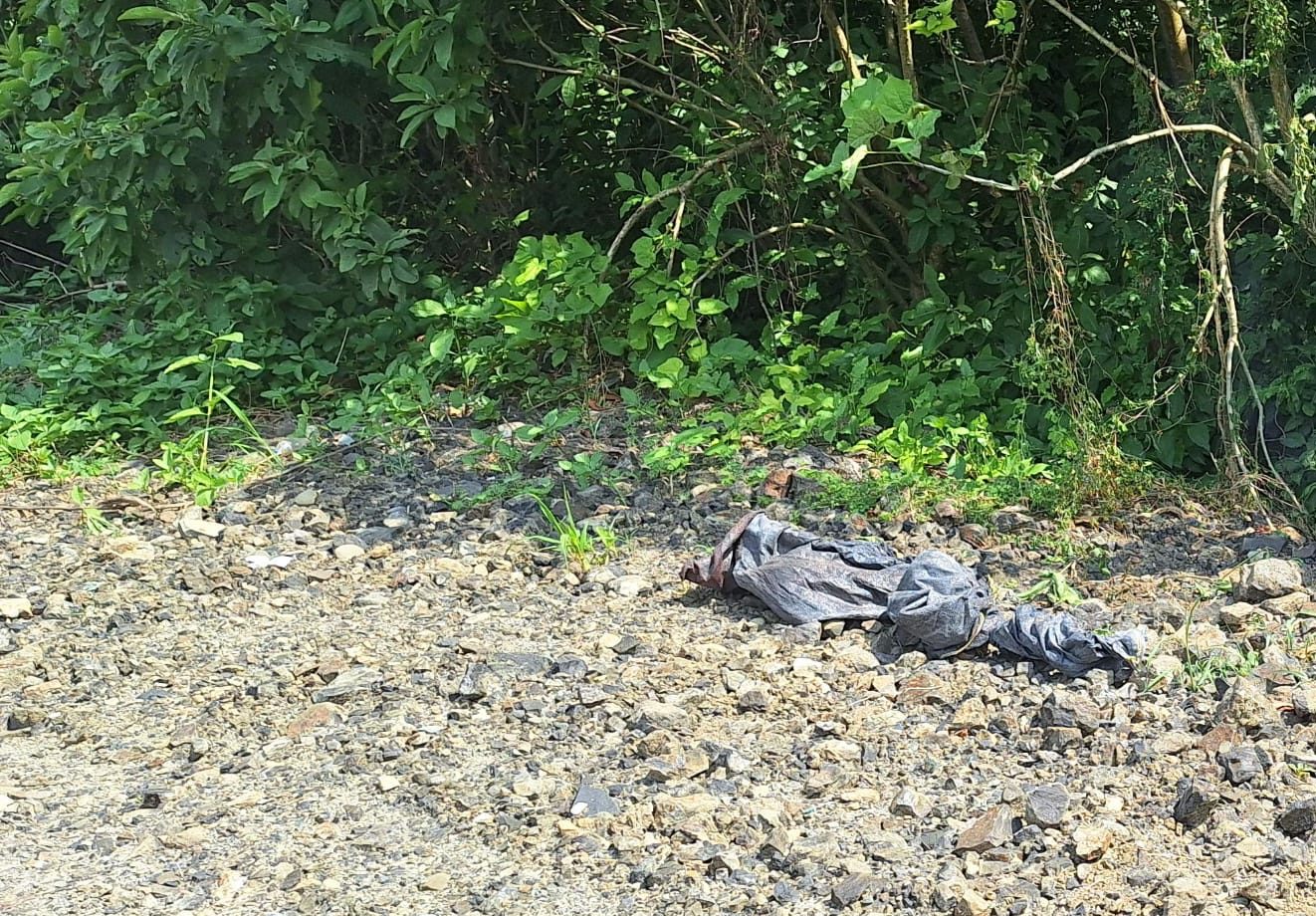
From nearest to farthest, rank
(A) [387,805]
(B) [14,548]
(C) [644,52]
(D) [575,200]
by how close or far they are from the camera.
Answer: (A) [387,805] < (B) [14,548] < (C) [644,52] < (D) [575,200]

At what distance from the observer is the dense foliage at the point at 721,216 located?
4.15 m

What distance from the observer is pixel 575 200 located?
604 cm

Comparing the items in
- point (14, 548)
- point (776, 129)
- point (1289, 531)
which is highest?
point (776, 129)

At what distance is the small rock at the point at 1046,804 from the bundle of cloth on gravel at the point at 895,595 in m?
0.48

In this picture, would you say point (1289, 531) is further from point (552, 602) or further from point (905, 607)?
point (552, 602)

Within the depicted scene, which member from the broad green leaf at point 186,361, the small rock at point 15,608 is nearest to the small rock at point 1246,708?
the small rock at point 15,608

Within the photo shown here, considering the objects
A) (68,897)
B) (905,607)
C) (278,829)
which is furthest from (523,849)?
(905,607)

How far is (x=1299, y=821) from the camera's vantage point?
2.46 metres

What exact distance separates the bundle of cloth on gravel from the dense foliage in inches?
31.7

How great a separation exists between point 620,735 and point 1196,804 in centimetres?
109

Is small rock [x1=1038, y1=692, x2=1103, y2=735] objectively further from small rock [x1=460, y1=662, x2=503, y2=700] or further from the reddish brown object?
the reddish brown object

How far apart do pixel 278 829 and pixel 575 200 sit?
3736mm

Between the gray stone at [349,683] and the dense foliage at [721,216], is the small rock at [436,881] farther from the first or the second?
the dense foliage at [721,216]

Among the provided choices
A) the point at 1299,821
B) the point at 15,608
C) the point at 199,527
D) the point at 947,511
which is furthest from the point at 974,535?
the point at 15,608
